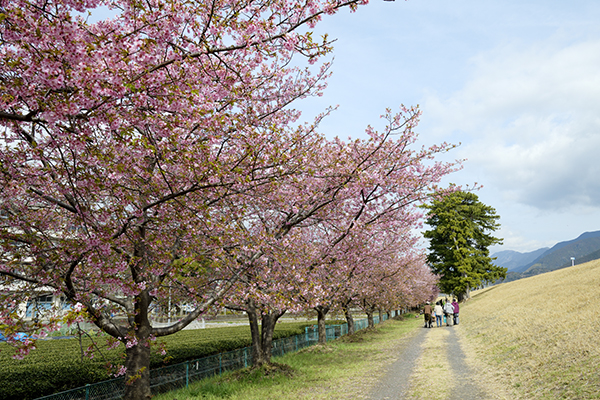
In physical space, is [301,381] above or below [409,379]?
above

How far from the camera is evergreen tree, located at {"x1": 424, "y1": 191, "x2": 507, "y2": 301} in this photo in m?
43.9

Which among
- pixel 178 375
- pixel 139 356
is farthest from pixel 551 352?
pixel 178 375

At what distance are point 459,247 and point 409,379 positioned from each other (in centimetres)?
3909

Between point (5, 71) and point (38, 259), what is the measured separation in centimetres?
272

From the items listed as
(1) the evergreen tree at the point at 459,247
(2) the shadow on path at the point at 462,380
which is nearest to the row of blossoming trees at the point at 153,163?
(2) the shadow on path at the point at 462,380

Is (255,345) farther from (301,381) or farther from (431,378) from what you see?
(431,378)

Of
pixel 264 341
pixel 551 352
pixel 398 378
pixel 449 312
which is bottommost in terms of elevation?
pixel 449 312

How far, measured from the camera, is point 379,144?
9922 millimetres

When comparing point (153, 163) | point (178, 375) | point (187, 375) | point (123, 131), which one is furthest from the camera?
point (178, 375)

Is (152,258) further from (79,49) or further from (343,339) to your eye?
(343,339)

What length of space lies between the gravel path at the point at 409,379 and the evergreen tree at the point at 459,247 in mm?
32165

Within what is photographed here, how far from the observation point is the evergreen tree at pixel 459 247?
43938mm

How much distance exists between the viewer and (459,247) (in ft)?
148

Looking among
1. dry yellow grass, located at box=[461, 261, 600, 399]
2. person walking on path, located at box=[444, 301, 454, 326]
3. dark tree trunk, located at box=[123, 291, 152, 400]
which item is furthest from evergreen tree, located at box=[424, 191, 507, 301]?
dark tree trunk, located at box=[123, 291, 152, 400]
